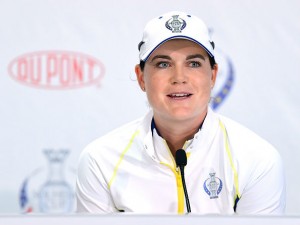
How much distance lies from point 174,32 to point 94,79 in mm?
1079

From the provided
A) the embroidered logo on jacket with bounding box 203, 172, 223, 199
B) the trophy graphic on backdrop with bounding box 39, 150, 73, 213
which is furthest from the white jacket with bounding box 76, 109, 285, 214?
the trophy graphic on backdrop with bounding box 39, 150, 73, 213

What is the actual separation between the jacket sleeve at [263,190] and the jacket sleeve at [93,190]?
292 millimetres

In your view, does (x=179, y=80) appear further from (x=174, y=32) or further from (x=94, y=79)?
(x=94, y=79)

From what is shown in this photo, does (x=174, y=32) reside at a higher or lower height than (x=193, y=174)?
higher

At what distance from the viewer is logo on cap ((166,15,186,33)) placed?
4.52 ft

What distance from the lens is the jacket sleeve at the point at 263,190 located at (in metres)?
1.36

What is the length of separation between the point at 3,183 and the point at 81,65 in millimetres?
526

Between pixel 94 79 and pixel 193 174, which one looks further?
pixel 94 79

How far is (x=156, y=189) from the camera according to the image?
4.56ft

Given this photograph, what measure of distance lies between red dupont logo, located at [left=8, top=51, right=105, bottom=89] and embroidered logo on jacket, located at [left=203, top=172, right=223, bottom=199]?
1113mm

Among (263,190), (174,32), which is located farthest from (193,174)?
(174,32)

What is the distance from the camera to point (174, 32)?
4.50 ft

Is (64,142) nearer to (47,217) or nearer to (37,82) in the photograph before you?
(37,82)

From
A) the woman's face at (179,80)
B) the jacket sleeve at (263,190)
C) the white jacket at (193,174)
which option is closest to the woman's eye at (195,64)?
the woman's face at (179,80)
